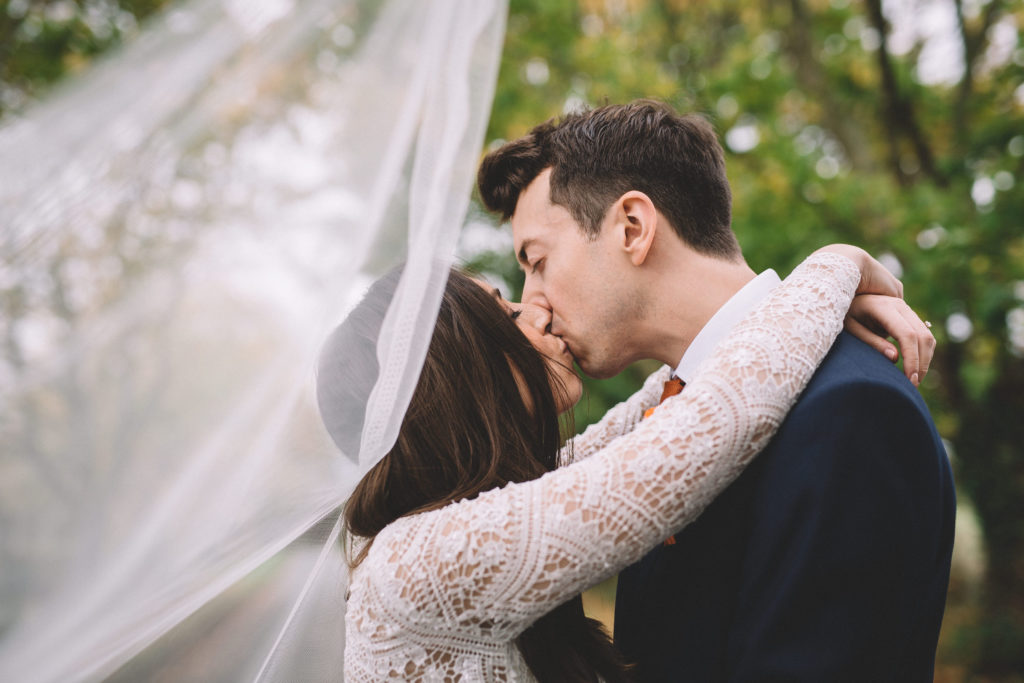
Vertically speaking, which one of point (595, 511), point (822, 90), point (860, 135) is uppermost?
point (595, 511)

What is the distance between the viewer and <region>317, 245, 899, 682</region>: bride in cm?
145

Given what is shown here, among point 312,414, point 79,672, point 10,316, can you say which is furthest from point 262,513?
point 10,316

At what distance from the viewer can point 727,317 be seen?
2141mm

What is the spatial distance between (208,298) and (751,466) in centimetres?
132

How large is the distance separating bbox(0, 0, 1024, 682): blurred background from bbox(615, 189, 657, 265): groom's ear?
3.16 feet

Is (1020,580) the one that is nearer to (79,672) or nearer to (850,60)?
(850,60)

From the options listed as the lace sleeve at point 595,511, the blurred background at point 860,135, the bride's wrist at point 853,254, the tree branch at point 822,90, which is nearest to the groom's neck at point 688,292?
the bride's wrist at point 853,254

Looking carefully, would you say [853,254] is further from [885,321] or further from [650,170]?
[650,170]

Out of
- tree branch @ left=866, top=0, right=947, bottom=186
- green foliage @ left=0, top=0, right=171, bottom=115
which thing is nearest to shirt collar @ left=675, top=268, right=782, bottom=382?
green foliage @ left=0, top=0, right=171, bottom=115

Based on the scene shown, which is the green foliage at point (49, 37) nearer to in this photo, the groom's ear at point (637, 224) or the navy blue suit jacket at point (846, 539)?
the groom's ear at point (637, 224)

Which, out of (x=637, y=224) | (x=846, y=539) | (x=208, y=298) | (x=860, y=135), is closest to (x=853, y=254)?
(x=637, y=224)

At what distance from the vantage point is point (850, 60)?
7805mm

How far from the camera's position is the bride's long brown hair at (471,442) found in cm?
185

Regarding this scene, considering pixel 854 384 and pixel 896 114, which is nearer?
pixel 854 384
